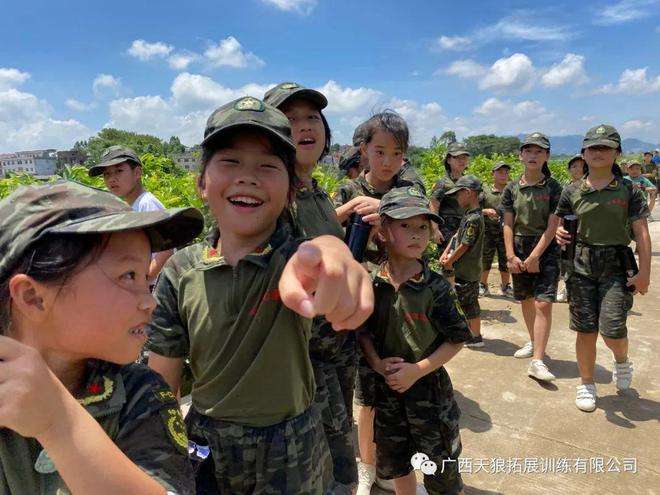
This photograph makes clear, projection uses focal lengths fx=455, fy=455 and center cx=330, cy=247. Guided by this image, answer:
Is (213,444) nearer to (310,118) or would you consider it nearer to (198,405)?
(198,405)

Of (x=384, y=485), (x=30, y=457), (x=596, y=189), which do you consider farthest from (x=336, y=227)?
(x=596, y=189)

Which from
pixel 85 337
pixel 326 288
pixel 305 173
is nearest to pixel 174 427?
pixel 85 337

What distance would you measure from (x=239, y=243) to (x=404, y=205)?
1003mm

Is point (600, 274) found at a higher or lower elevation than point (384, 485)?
higher

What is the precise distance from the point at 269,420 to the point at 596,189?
3.31 meters

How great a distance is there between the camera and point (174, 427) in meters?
1.08

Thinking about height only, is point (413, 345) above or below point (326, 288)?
below

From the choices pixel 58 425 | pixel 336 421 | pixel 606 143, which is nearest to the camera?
pixel 58 425

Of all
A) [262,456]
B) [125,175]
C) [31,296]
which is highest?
[125,175]

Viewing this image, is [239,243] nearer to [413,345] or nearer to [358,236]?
[358,236]

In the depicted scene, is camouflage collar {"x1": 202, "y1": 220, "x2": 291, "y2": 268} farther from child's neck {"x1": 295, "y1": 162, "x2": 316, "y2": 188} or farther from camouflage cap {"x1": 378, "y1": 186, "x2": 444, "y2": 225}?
camouflage cap {"x1": 378, "y1": 186, "x2": 444, "y2": 225}

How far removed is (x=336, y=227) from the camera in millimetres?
2098

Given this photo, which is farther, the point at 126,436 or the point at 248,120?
the point at 248,120

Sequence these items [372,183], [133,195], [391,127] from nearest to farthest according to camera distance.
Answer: [391,127] → [372,183] → [133,195]
